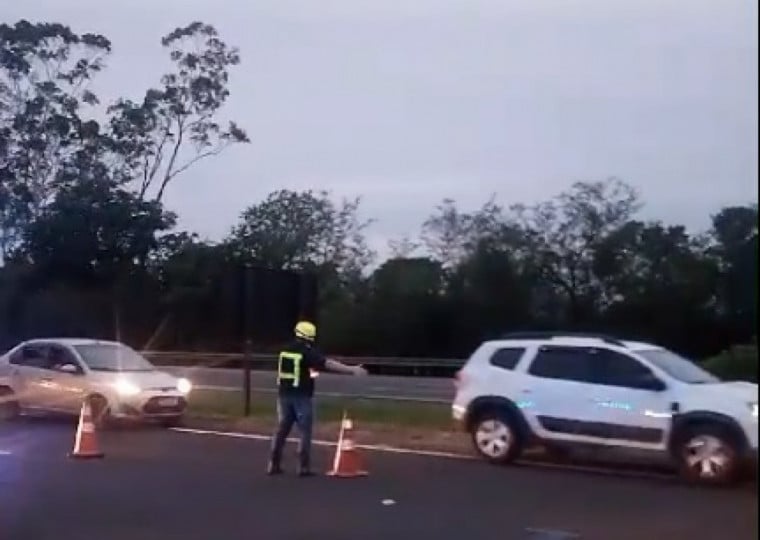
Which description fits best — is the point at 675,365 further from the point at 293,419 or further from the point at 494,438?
the point at 293,419

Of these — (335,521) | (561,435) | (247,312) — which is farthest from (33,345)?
(335,521)

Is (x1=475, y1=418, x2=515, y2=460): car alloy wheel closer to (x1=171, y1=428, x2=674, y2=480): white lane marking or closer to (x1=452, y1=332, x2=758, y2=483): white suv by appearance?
(x1=452, y1=332, x2=758, y2=483): white suv

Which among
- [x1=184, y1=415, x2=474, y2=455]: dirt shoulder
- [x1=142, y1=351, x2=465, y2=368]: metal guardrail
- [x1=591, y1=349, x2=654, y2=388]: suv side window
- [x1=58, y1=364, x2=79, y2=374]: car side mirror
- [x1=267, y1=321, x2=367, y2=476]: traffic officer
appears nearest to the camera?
[x1=267, y1=321, x2=367, y2=476]: traffic officer

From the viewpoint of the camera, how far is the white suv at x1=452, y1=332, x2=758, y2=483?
1504cm

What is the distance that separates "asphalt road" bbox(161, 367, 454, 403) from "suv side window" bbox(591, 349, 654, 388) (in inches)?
179

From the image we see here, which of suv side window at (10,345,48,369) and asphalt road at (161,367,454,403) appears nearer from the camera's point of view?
asphalt road at (161,367,454,403)

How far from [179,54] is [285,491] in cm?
2144

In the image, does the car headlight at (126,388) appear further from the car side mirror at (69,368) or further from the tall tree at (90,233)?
the tall tree at (90,233)

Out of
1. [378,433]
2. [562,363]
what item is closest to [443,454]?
[562,363]

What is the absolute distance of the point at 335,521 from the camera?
12.1 metres

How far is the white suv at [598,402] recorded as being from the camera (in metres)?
15.0

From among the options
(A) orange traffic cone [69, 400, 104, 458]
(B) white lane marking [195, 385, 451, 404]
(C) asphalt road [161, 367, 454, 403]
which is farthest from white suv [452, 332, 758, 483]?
(B) white lane marking [195, 385, 451, 404]

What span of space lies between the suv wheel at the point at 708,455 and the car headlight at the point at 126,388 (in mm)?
9652

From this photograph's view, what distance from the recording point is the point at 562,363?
1688 centimetres
